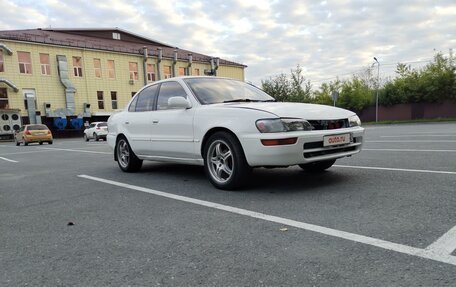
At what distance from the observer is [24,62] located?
32750 mm

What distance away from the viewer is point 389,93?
3778 centimetres

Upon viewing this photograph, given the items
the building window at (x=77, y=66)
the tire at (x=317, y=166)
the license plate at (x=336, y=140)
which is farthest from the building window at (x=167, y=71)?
the license plate at (x=336, y=140)

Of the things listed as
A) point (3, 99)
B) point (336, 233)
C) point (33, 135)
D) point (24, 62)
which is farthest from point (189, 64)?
point (336, 233)

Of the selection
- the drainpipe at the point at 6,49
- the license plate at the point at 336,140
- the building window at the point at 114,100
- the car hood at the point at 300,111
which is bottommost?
the license plate at the point at 336,140

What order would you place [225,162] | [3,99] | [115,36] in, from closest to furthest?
[225,162], [3,99], [115,36]

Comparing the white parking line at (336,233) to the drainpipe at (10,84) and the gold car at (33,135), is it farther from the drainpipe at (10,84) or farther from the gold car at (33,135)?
the drainpipe at (10,84)

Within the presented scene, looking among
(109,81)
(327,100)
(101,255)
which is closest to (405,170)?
(101,255)

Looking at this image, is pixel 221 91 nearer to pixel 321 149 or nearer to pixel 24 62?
pixel 321 149

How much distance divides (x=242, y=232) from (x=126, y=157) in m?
4.34

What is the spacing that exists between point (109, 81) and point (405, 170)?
37202 mm

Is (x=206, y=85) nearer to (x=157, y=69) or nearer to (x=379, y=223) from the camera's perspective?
(x=379, y=223)

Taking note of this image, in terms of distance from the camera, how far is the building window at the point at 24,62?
32.5 metres

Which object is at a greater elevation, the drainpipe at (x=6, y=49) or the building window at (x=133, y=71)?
the drainpipe at (x=6, y=49)

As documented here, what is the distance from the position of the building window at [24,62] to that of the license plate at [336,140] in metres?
34.8
